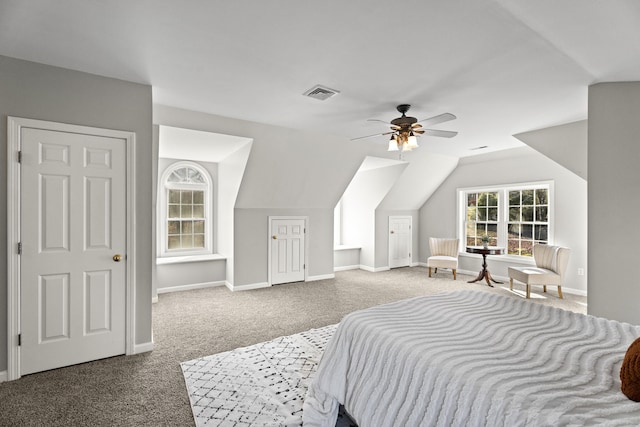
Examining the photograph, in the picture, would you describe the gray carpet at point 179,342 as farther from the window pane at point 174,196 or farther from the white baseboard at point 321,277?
the window pane at point 174,196

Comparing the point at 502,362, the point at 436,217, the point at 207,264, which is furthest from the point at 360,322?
the point at 436,217

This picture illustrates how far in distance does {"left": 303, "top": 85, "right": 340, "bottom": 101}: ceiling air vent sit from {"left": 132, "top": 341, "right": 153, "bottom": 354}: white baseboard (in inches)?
112

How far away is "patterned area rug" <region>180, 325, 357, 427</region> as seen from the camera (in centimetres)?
202

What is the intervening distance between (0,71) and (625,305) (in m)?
5.32

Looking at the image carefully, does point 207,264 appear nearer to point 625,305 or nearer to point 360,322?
point 360,322

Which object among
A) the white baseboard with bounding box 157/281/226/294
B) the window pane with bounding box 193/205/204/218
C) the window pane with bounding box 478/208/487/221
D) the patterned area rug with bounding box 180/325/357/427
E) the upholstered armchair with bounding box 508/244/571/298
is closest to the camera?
the patterned area rug with bounding box 180/325/357/427

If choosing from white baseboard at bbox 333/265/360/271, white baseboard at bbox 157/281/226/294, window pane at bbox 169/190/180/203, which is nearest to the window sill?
white baseboard at bbox 157/281/226/294

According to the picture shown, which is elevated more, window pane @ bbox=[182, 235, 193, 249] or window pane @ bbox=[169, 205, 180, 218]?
window pane @ bbox=[169, 205, 180, 218]

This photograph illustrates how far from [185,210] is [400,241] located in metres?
4.69

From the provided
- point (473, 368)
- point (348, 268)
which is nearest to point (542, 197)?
point (348, 268)

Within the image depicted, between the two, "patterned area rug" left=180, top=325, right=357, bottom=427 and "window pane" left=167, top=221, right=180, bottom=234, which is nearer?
"patterned area rug" left=180, top=325, right=357, bottom=427

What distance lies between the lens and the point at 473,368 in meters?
1.33

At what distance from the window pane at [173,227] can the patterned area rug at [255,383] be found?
3.43m

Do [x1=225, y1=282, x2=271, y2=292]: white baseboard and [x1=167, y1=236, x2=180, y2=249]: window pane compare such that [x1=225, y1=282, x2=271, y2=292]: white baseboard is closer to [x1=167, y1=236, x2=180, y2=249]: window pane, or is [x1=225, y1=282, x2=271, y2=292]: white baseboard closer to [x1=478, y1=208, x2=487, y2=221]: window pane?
[x1=167, y1=236, x2=180, y2=249]: window pane
